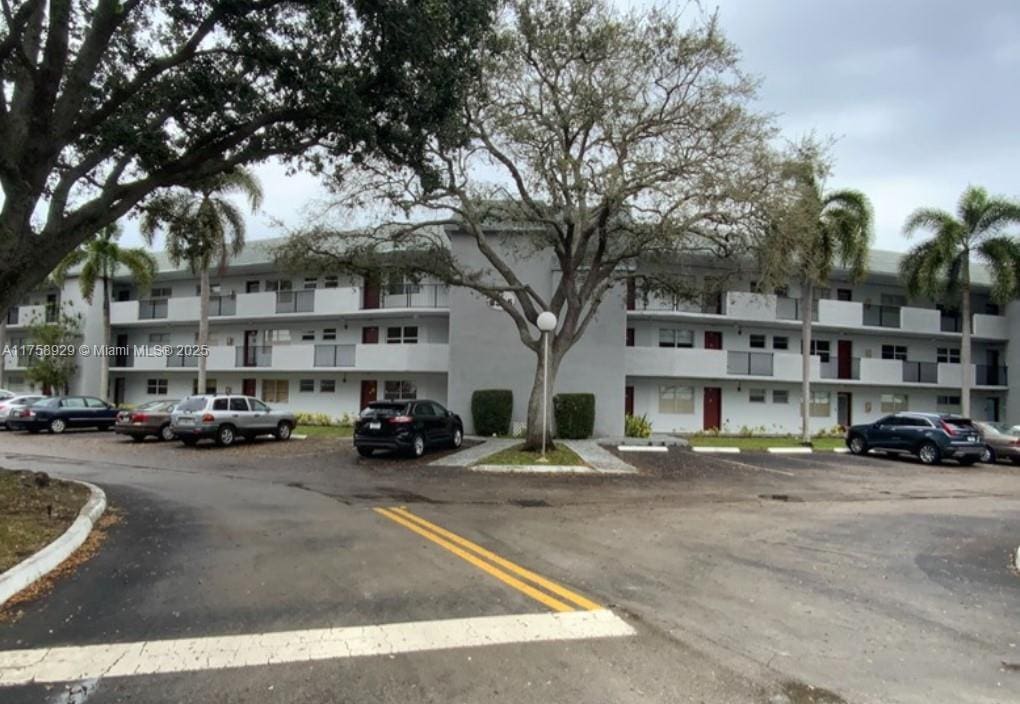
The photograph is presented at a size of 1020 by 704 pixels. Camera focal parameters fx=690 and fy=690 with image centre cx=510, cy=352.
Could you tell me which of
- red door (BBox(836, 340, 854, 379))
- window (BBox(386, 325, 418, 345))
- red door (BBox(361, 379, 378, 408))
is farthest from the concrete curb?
red door (BBox(836, 340, 854, 379))

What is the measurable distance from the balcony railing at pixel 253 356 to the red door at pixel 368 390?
15.6ft

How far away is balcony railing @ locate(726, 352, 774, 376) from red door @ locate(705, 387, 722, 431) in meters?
1.71

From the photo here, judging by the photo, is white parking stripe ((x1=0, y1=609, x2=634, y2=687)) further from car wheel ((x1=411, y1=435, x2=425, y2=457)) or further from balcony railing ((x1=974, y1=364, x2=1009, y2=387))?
balcony railing ((x1=974, y1=364, x2=1009, y2=387))

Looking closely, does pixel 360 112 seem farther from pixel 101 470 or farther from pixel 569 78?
pixel 101 470

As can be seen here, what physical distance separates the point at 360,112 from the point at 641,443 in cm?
1729

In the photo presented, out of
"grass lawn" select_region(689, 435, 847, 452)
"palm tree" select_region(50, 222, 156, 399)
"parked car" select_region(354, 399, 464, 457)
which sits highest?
"palm tree" select_region(50, 222, 156, 399)

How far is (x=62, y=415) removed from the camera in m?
27.8

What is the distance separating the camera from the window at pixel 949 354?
36031 millimetres

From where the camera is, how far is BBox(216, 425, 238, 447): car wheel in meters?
22.6

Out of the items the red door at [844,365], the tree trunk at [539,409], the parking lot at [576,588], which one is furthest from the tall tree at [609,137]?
the red door at [844,365]

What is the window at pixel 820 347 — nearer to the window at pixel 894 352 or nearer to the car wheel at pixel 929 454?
the window at pixel 894 352

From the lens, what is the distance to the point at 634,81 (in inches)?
703

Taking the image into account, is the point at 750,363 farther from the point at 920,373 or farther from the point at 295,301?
the point at 295,301

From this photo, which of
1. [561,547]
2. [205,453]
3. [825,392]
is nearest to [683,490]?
[561,547]
